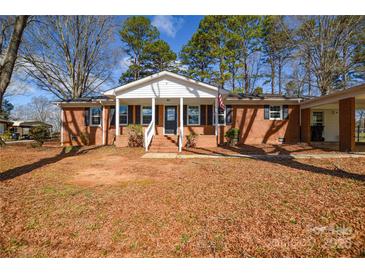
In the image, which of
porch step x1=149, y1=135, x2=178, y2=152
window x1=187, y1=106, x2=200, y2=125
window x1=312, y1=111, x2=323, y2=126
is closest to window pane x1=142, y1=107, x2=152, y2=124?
porch step x1=149, y1=135, x2=178, y2=152

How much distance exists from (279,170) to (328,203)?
2504mm

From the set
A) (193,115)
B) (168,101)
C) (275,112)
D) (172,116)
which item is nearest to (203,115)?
(193,115)

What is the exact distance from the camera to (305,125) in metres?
12.5

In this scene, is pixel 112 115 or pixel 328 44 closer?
pixel 112 115

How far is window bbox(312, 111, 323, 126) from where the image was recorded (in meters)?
13.6

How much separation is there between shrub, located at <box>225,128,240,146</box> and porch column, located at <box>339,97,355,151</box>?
5433 mm

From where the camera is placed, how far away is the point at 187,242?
229cm

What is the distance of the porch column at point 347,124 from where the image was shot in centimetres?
884

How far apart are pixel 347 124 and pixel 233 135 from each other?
580cm

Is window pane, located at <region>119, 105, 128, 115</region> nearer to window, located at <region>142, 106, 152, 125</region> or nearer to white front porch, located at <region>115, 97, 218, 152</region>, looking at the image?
white front porch, located at <region>115, 97, 218, 152</region>

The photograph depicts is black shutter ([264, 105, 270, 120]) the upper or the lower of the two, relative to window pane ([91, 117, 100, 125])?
upper

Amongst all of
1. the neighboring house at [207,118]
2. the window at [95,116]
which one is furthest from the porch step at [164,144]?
the window at [95,116]

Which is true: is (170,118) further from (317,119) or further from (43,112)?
(43,112)

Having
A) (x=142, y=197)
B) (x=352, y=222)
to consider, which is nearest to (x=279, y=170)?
(x=352, y=222)
